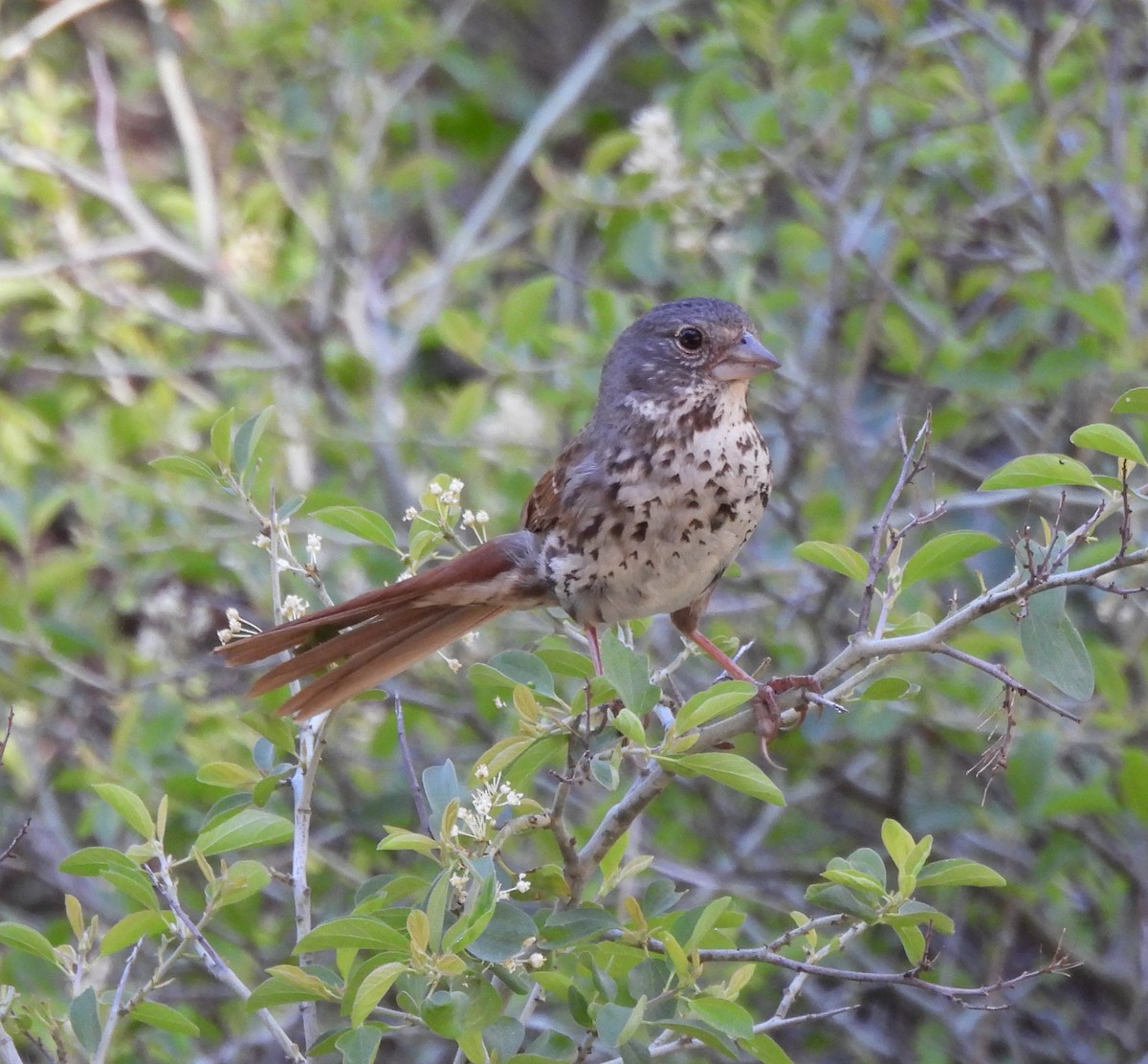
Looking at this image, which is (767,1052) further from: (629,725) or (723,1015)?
(629,725)

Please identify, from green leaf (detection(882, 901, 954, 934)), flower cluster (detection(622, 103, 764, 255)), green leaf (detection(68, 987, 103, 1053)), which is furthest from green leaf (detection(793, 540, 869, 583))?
flower cluster (detection(622, 103, 764, 255))

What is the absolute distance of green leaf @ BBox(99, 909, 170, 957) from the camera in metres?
2.49

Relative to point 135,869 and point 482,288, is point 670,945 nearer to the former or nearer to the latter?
point 135,869

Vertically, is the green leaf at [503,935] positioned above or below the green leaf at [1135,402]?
below

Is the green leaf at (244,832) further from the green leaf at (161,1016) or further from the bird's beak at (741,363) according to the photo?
the bird's beak at (741,363)

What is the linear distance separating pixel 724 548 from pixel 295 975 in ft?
4.51

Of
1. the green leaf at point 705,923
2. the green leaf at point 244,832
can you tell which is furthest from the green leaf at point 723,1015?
the green leaf at point 244,832

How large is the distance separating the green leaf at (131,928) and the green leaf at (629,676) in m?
0.78

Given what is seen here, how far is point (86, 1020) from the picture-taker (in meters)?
2.54

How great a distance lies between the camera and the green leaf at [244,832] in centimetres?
254

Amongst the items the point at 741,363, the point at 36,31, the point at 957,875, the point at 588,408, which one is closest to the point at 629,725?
the point at 957,875

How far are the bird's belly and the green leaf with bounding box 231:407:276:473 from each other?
80cm

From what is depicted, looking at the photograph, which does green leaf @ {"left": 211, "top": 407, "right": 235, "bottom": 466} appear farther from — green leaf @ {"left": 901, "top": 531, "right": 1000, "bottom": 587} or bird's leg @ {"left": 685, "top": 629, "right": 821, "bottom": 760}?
green leaf @ {"left": 901, "top": 531, "right": 1000, "bottom": 587}

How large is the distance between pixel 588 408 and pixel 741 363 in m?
1.52
